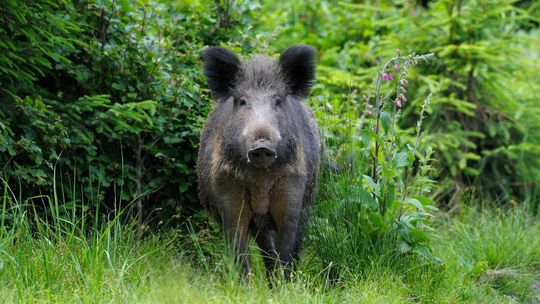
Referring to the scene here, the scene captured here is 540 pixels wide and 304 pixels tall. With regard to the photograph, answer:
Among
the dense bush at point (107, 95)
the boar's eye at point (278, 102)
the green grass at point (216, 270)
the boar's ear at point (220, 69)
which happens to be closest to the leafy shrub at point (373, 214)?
the green grass at point (216, 270)

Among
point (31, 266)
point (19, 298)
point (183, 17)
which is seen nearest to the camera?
point (19, 298)

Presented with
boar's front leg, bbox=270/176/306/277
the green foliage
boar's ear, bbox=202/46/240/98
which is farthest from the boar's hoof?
the green foliage

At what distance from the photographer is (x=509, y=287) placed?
6539mm

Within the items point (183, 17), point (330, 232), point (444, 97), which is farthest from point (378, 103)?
point (444, 97)

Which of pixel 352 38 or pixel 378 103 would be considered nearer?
pixel 378 103

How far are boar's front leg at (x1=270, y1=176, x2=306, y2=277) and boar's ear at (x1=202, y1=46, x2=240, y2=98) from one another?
933 mm

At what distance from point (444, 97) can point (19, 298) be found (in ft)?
22.3

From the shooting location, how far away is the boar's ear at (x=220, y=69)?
6.20m

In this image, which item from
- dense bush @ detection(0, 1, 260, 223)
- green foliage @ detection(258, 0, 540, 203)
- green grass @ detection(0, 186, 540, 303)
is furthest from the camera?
green foliage @ detection(258, 0, 540, 203)

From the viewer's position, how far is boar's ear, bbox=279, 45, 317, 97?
623cm

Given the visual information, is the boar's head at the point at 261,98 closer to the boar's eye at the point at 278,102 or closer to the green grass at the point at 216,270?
the boar's eye at the point at 278,102

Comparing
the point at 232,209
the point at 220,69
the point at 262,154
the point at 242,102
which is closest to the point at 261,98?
the point at 242,102

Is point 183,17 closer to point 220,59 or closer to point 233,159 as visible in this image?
point 220,59

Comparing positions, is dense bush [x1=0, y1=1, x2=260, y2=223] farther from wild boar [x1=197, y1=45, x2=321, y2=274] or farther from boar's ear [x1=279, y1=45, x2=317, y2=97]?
boar's ear [x1=279, y1=45, x2=317, y2=97]
